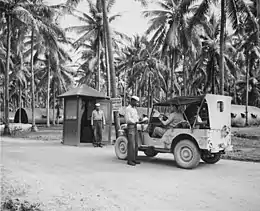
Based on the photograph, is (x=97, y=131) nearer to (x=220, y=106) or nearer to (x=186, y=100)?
(x=186, y=100)

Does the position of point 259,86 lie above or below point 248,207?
above

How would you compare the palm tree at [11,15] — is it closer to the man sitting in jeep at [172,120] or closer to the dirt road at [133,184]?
the dirt road at [133,184]

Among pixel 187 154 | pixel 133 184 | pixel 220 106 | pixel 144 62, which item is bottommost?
pixel 133 184

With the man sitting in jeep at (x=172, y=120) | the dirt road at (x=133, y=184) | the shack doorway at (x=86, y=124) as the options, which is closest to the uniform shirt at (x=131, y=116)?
the man sitting in jeep at (x=172, y=120)

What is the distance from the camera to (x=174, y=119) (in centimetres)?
868

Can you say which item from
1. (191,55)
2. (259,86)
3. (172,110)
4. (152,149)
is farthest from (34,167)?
(259,86)

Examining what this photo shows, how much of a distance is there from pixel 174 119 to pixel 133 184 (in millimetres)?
2814

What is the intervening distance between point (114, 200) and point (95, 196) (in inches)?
15.3

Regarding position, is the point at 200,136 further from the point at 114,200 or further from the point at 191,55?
the point at 191,55

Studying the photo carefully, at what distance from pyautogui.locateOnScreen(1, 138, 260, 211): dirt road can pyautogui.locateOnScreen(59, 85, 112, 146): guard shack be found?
A: 4.35 metres

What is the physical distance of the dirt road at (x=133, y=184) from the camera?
5.05 m

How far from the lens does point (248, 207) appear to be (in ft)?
16.3

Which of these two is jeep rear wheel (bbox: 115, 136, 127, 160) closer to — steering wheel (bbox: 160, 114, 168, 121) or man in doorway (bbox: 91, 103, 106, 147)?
steering wheel (bbox: 160, 114, 168, 121)

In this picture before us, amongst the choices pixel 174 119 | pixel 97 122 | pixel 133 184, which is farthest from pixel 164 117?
pixel 97 122
